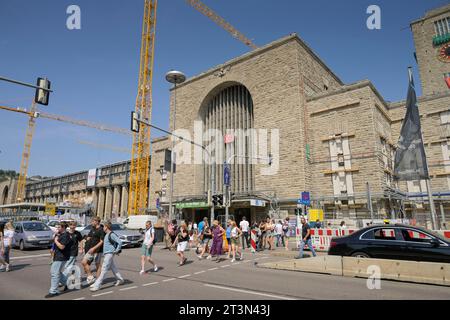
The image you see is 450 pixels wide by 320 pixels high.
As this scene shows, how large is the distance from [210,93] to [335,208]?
18500mm

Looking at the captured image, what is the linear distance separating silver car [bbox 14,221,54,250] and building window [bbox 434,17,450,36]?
162ft

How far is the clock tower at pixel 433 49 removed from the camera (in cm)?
3625

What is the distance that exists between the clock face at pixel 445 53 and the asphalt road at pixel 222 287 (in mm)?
40753

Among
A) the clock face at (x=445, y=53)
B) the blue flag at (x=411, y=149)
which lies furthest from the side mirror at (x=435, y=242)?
the clock face at (x=445, y=53)

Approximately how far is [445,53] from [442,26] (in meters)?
4.24

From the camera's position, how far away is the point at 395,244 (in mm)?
8203

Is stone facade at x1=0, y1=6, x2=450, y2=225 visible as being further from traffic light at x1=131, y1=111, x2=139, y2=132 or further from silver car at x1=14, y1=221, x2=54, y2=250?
silver car at x1=14, y1=221, x2=54, y2=250

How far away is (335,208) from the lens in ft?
75.8

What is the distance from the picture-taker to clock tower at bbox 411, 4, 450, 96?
3625cm

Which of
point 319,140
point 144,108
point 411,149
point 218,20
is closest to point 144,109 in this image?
point 144,108

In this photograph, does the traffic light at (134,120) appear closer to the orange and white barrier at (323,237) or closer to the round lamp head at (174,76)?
the round lamp head at (174,76)

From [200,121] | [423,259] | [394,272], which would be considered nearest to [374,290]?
[394,272]

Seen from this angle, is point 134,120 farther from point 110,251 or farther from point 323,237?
point 323,237

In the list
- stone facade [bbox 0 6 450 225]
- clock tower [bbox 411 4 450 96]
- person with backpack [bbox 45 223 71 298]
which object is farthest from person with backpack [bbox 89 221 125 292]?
clock tower [bbox 411 4 450 96]
